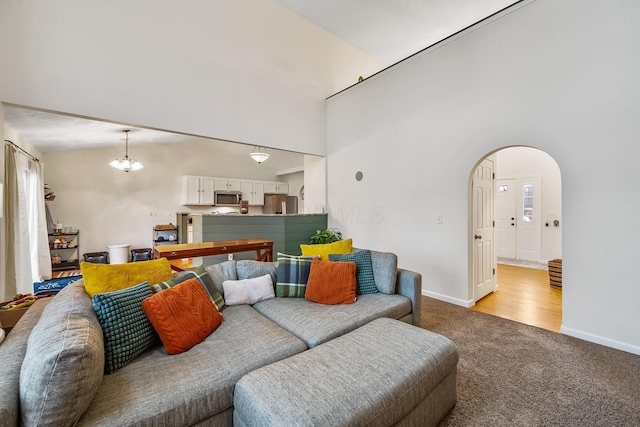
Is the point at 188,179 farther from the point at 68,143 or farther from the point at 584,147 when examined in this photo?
the point at 584,147

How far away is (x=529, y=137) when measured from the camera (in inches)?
112

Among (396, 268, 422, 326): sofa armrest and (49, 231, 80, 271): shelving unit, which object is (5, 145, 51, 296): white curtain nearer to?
(49, 231, 80, 271): shelving unit

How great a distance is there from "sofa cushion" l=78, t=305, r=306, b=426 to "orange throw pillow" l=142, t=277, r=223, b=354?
59 millimetres

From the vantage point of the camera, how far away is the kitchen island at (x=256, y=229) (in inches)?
194

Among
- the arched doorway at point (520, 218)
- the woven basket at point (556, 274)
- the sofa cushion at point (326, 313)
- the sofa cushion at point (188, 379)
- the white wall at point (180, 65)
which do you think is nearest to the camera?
the sofa cushion at point (188, 379)

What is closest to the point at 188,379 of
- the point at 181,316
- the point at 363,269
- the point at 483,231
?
the point at 181,316

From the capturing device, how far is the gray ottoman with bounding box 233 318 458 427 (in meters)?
1.12

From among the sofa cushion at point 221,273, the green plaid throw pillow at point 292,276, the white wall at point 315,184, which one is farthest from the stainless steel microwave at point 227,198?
the green plaid throw pillow at point 292,276

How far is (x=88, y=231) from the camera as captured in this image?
586 cm

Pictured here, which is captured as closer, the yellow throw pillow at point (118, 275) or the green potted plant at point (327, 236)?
the yellow throw pillow at point (118, 275)

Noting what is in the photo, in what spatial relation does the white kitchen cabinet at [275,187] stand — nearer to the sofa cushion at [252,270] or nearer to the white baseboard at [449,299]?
the white baseboard at [449,299]

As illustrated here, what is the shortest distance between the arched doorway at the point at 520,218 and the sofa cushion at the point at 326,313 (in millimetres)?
2017

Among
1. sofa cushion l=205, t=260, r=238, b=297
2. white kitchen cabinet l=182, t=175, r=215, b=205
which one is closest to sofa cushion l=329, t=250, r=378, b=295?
sofa cushion l=205, t=260, r=238, b=297

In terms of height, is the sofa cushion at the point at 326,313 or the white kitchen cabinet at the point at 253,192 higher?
the white kitchen cabinet at the point at 253,192
